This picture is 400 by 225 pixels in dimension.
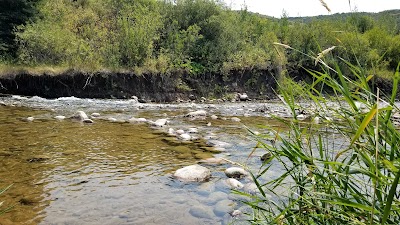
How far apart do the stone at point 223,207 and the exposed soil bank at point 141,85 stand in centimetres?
875

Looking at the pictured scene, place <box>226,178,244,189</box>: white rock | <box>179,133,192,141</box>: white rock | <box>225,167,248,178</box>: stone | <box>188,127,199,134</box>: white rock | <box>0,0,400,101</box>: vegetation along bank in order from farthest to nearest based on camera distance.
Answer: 1. <box>0,0,400,101</box>: vegetation along bank
2. <box>188,127,199,134</box>: white rock
3. <box>179,133,192,141</box>: white rock
4. <box>225,167,248,178</box>: stone
5. <box>226,178,244,189</box>: white rock

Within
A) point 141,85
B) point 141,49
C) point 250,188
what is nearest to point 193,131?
point 250,188

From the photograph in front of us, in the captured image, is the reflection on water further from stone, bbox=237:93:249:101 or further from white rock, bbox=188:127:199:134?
stone, bbox=237:93:249:101

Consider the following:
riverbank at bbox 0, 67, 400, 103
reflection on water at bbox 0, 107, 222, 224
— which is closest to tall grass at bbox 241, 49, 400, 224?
reflection on water at bbox 0, 107, 222, 224

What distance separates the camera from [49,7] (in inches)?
650

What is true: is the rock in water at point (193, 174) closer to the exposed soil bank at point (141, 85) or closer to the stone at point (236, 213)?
the stone at point (236, 213)

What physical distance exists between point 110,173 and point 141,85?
1084 cm

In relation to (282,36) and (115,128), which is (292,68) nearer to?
(282,36)

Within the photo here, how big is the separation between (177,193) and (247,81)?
599 inches

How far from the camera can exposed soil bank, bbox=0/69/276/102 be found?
12.8m

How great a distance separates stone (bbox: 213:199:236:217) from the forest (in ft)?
30.2

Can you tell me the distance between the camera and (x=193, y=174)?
13.0 feet

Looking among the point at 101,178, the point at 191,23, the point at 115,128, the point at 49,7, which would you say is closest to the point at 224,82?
the point at 191,23

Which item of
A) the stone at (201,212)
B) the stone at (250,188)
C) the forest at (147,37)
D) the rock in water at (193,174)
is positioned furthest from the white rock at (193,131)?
the forest at (147,37)
